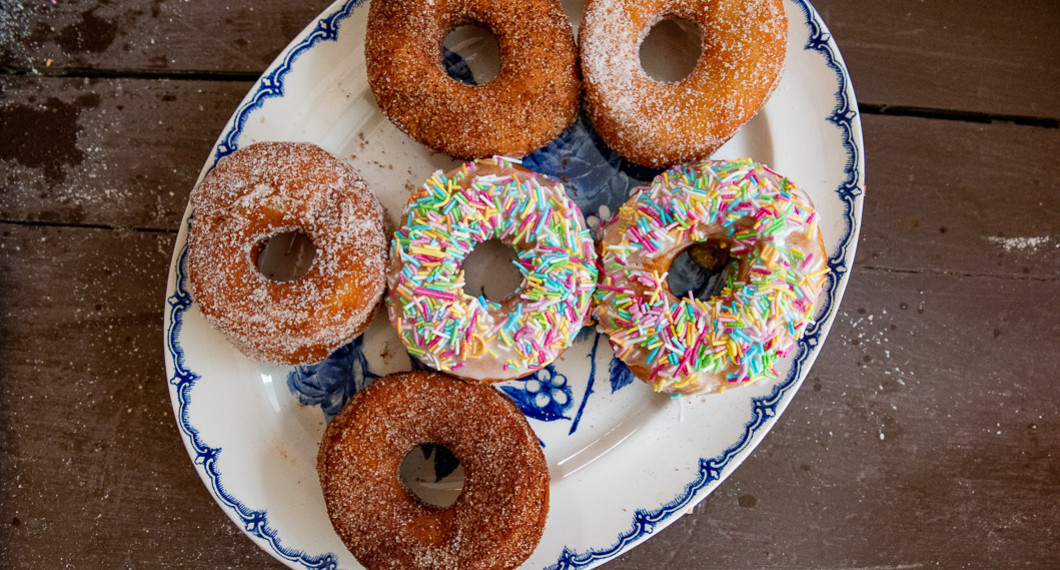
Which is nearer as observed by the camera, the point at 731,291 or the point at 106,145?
the point at 731,291

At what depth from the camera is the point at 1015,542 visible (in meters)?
1.50

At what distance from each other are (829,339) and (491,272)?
33.0 inches

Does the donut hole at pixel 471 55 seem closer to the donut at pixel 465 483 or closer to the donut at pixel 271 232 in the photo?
the donut at pixel 271 232

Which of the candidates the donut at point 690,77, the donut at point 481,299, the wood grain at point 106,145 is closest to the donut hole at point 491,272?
the donut at point 481,299

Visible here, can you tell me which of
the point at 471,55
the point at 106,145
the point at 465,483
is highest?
the point at 471,55

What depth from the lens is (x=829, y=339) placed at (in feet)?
4.85

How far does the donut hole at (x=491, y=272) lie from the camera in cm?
138

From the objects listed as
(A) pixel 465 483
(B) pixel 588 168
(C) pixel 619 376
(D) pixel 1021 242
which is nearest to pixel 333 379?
(A) pixel 465 483

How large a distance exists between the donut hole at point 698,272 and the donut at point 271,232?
647mm

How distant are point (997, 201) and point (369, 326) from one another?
154cm

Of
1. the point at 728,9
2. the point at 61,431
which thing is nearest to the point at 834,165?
the point at 728,9

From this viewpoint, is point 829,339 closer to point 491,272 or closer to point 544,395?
point 544,395

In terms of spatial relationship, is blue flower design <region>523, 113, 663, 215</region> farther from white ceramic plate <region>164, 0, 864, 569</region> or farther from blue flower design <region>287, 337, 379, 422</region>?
blue flower design <region>287, 337, 379, 422</region>

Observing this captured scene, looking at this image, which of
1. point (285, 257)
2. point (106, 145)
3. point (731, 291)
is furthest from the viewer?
point (106, 145)
